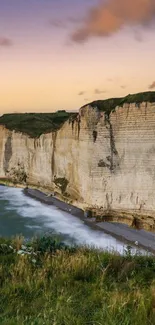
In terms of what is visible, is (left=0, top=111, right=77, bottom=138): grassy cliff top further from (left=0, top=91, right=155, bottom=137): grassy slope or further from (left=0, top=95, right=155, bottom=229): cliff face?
(left=0, top=95, right=155, bottom=229): cliff face

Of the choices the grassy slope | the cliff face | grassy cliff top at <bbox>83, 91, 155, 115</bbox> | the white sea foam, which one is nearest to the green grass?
the white sea foam

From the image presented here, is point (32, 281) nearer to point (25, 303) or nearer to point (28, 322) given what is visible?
point (25, 303)

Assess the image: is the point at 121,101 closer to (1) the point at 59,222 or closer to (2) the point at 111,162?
(2) the point at 111,162

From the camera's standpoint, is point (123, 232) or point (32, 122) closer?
point (123, 232)

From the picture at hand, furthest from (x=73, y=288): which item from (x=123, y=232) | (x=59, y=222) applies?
(x=59, y=222)

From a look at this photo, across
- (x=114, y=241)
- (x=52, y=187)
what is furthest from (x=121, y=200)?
(x=52, y=187)

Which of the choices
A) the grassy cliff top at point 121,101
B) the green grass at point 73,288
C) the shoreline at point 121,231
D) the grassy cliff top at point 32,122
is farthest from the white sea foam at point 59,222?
the green grass at point 73,288
